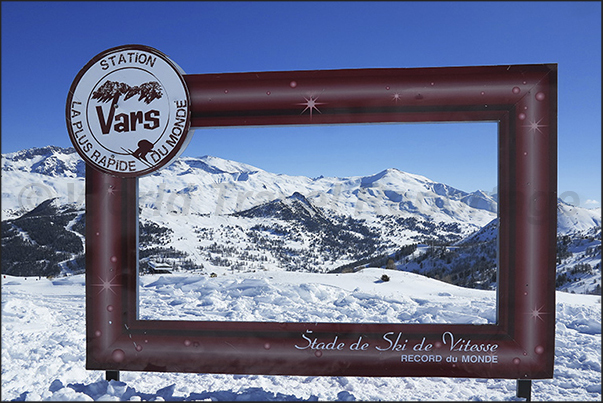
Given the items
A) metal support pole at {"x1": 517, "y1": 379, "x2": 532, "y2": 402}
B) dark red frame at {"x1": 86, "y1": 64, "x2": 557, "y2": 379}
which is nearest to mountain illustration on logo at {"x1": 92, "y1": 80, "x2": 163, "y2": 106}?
dark red frame at {"x1": 86, "y1": 64, "x2": 557, "y2": 379}

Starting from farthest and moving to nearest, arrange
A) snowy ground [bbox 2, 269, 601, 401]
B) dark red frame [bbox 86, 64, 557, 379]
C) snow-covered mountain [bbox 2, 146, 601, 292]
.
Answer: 1. snow-covered mountain [bbox 2, 146, 601, 292]
2. snowy ground [bbox 2, 269, 601, 401]
3. dark red frame [bbox 86, 64, 557, 379]

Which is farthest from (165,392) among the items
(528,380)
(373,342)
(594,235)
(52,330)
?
(594,235)

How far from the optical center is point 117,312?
12.3 ft

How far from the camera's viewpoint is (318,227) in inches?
475

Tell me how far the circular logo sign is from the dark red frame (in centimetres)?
24

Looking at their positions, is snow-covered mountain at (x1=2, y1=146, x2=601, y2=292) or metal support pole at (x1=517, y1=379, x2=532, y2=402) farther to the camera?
snow-covered mountain at (x1=2, y1=146, x2=601, y2=292)

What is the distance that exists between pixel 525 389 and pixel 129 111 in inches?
226

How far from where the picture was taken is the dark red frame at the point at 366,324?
3461 mm

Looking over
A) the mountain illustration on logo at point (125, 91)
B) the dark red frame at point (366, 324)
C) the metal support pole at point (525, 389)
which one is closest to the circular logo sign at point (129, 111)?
the mountain illustration on logo at point (125, 91)

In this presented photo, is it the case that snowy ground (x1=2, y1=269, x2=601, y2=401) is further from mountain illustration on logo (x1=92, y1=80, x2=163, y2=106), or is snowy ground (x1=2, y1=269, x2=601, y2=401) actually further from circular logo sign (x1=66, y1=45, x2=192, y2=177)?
mountain illustration on logo (x1=92, y1=80, x2=163, y2=106)

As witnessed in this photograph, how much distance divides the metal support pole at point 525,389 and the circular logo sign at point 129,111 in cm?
497

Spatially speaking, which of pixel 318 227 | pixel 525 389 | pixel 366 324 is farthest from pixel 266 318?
pixel 318 227

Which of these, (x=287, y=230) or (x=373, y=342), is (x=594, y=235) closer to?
(x=373, y=342)

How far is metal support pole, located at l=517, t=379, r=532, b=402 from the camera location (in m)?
3.54
